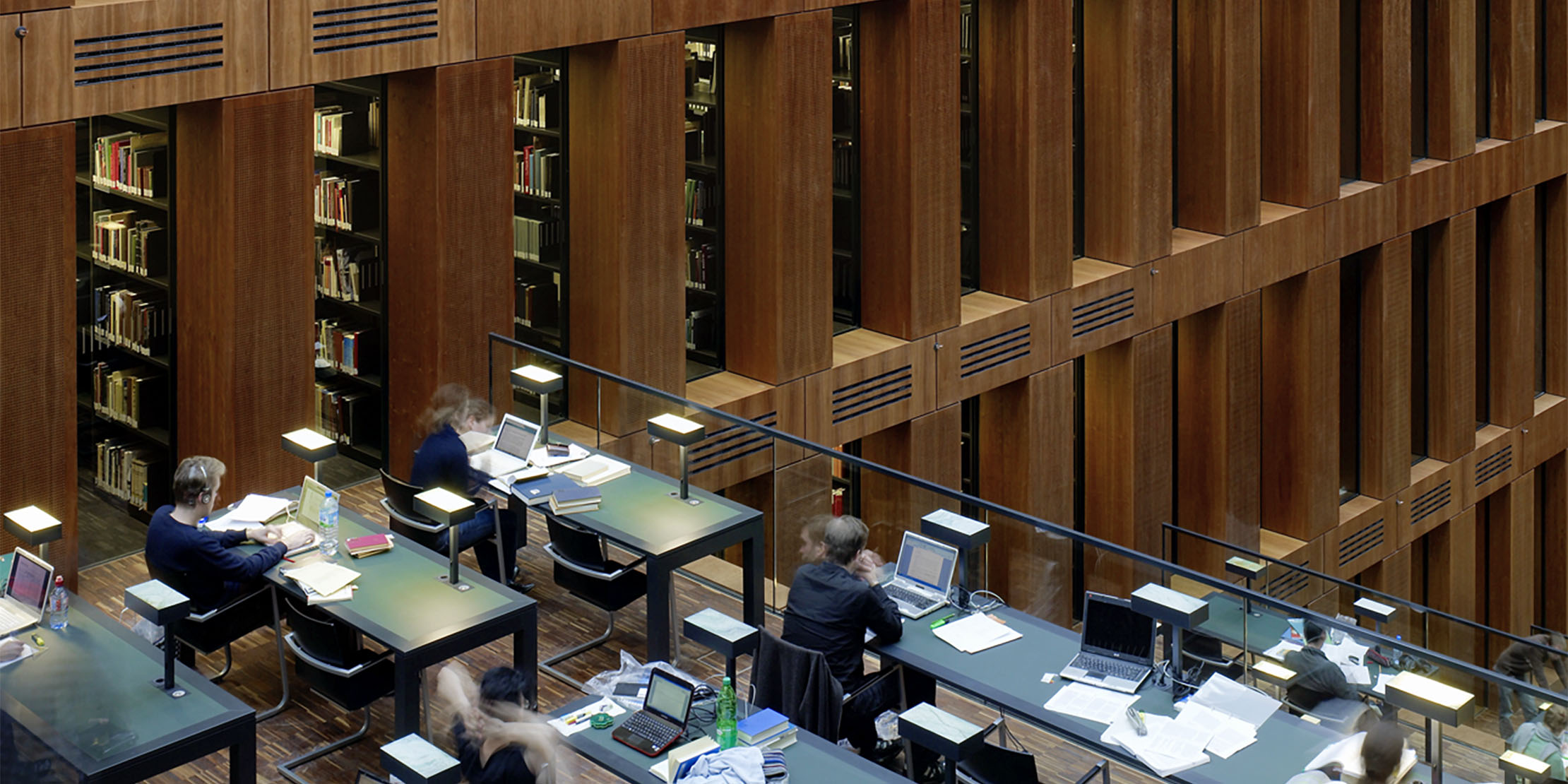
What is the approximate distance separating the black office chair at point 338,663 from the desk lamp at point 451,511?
0.45 m

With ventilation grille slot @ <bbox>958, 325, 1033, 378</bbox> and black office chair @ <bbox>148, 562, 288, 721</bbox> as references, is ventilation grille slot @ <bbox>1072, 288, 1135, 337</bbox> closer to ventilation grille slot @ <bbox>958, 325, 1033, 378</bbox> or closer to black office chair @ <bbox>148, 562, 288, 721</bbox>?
ventilation grille slot @ <bbox>958, 325, 1033, 378</bbox>

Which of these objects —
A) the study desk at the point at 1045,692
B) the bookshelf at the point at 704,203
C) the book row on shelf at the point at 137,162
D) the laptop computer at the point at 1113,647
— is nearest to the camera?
the study desk at the point at 1045,692

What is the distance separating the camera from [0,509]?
308 inches

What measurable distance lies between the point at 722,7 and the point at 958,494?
3470 millimetres

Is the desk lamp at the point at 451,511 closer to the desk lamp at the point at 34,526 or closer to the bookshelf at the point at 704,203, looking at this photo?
the desk lamp at the point at 34,526

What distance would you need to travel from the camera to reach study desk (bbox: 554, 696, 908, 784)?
5.95 m

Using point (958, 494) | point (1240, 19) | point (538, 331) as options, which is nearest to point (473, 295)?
point (538, 331)

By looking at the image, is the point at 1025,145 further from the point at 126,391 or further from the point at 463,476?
the point at 126,391

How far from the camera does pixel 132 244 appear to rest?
29.7 ft

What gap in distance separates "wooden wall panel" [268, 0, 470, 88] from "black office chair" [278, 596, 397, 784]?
9.67 ft

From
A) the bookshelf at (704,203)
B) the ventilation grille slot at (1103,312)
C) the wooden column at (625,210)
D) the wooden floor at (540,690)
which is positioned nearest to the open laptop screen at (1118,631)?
the wooden floor at (540,690)

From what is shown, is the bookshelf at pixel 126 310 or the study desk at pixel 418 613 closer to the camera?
the study desk at pixel 418 613

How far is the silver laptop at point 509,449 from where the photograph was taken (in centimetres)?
841

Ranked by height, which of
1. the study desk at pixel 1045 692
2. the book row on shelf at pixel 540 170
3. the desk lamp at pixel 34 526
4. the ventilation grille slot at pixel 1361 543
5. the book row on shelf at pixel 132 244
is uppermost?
the book row on shelf at pixel 540 170
